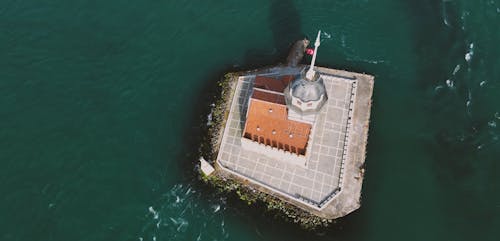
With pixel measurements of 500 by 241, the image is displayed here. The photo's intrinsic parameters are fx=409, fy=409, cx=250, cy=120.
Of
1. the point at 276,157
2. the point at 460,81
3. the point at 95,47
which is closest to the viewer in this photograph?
the point at 276,157

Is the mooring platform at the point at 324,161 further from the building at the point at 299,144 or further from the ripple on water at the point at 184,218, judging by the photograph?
the ripple on water at the point at 184,218

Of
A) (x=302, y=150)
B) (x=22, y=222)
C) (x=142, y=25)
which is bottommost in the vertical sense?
(x=22, y=222)

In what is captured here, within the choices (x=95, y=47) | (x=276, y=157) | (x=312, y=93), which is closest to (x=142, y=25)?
(x=95, y=47)

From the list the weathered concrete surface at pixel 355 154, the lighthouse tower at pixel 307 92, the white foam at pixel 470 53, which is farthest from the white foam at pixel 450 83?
the lighthouse tower at pixel 307 92

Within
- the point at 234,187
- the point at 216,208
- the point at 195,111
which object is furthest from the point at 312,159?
the point at 195,111

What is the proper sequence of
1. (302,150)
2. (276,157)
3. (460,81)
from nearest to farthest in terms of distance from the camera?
(302,150), (276,157), (460,81)

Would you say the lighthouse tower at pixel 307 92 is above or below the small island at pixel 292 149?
above

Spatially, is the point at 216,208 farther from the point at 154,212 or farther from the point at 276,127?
the point at 276,127

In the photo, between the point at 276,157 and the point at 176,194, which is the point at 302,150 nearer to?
the point at 276,157
